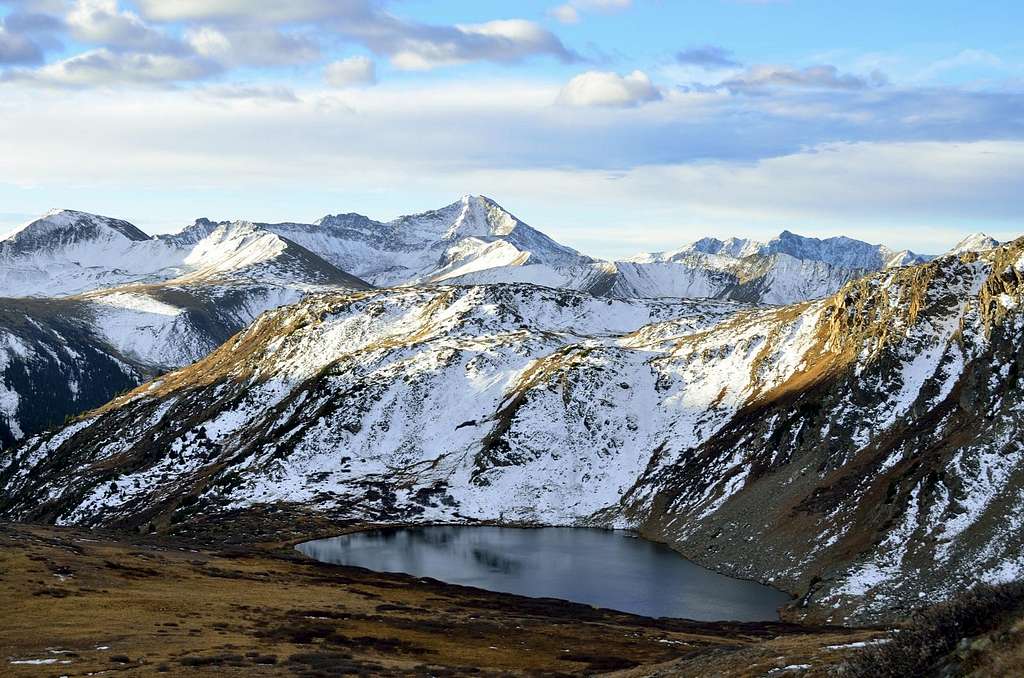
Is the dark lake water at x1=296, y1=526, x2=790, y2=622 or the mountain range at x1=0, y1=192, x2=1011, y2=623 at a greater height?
the mountain range at x1=0, y1=192, x2=1011, y2=623

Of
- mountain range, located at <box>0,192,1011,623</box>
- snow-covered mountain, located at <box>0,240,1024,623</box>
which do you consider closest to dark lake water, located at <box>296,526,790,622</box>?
mountain range, located at <box>0,192,1011,623</box>

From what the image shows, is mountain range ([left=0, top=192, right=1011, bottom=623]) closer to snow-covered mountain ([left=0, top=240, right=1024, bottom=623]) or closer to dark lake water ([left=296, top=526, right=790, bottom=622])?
snow-covered mountain ([left=0, top=240, right=1024, bottom=623])

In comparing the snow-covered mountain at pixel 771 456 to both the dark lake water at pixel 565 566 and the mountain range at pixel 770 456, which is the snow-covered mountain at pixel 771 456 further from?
the dark lake water at pixel 565 566

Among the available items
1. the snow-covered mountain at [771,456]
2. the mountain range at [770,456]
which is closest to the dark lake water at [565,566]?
the mountain range at [770,456]

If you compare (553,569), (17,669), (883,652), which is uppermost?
(883,652)

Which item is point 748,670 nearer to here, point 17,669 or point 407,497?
point 17,669

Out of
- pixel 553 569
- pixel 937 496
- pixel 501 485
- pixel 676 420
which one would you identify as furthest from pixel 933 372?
pixel 501 485

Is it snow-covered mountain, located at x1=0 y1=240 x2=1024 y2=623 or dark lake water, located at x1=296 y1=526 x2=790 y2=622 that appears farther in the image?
snow-covered mountain, located at x1=0 y1=240 x2=1024 y2=623

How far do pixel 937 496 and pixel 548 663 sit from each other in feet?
210

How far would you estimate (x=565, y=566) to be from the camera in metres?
127

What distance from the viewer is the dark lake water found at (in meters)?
105

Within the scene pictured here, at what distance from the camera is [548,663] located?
201 ft

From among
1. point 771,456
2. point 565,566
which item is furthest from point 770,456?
point 565,566

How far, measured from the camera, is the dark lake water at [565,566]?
105312 millimetres
